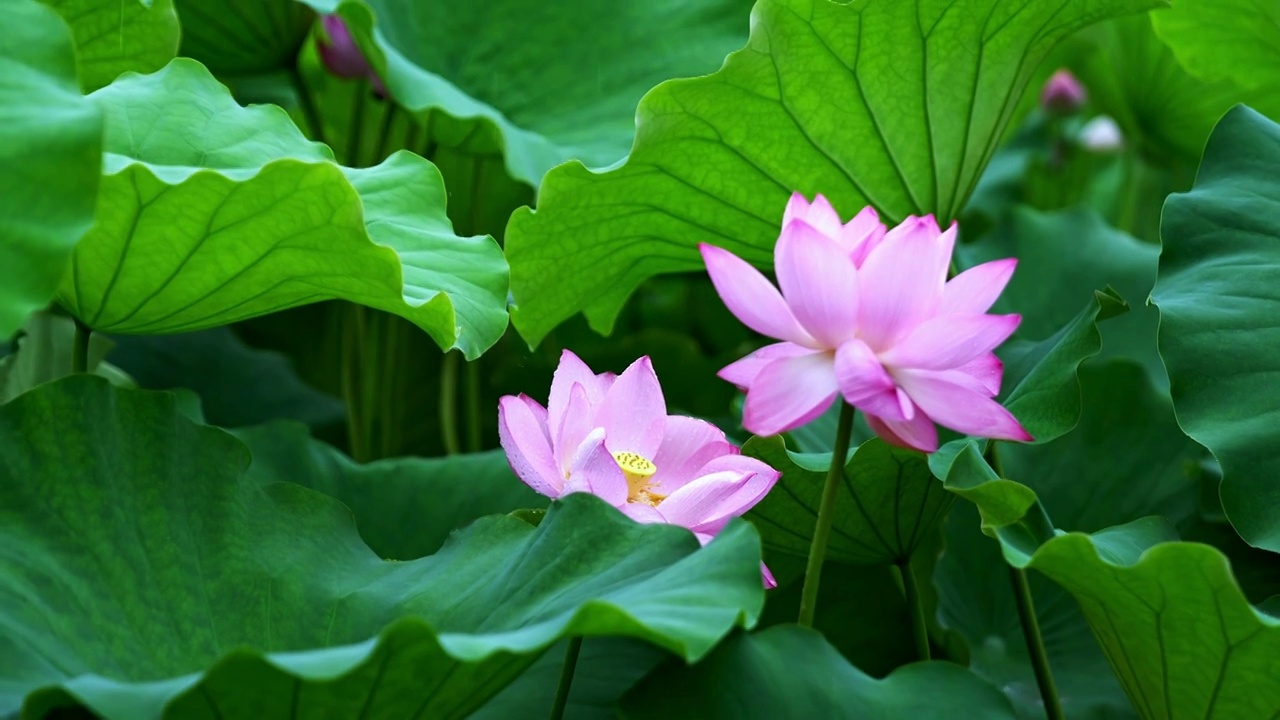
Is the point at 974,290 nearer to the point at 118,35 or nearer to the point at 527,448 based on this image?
the point at 527,448

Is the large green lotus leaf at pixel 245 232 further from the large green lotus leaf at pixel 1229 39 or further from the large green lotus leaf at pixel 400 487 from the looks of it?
the large green lotus leaf at pixel 1229 39

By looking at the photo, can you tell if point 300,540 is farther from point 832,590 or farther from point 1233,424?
point 1233,424

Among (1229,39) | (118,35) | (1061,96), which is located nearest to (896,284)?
(118,35)

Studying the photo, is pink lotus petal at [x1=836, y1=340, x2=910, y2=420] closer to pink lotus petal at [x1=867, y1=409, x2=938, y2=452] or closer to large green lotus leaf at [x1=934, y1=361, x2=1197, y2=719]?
pink lotus petal at [x1=867, y1=409, x2=938, y2=452]

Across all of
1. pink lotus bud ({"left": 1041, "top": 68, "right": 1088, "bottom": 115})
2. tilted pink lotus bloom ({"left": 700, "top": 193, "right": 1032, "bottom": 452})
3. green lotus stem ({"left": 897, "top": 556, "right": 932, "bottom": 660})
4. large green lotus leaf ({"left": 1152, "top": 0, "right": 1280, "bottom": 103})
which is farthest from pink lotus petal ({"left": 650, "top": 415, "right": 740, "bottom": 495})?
pink lotus bud ({"left": 1041, "top": 68, "right": 1088, "bottom": 115})

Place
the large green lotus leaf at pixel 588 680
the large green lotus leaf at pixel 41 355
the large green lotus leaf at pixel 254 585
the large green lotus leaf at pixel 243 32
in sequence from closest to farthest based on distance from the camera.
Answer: the large green lotus leaf at pixel 254 585 < the large green lotus leaf at pixel 588 680 < the large green lotus leaf at pixel 41 355 < the large green lotus leaf at pixel 243 32

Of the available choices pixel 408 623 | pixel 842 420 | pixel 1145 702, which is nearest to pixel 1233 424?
pixel 1145 702

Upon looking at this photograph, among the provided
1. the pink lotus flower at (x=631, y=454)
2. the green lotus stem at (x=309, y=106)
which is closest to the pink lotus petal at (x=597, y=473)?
the pink lotus flower at (x=631, y=454)
